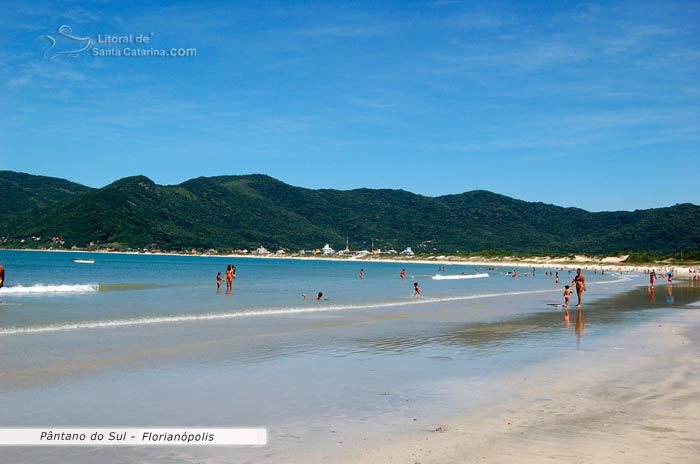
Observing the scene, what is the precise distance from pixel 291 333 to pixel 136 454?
486 inches

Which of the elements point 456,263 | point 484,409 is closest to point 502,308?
point 484,409

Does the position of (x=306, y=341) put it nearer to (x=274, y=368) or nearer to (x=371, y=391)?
(x=274, y=368)

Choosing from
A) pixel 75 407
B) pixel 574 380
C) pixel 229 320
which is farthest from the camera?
pixel 229 320

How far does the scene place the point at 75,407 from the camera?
30.8 feet

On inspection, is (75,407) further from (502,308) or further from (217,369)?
(502,308)

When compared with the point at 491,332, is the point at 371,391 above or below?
above
